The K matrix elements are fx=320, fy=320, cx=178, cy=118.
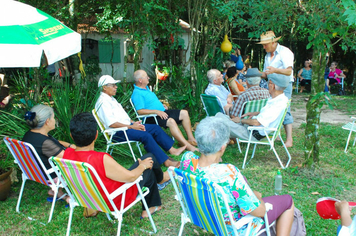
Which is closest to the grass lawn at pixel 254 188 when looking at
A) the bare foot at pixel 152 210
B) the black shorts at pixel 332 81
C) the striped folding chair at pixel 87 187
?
the bare foot at pixel 152 210

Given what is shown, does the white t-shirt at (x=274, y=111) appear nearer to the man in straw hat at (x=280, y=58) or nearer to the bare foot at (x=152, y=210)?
the man in straw hat at (x=280, y=58)

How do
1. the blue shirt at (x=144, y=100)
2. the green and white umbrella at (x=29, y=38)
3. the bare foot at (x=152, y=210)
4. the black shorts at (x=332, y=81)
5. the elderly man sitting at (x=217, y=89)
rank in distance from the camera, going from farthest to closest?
the black shorts at (x=332, y=81) → the elderly man sitting at (x=217, y=89) → the blue shirt at (x=144, y=100) → the bare foot at (x=152, y=210) → the green and white umbrella at (x=29, y=38)

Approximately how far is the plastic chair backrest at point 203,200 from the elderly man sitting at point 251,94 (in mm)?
2886

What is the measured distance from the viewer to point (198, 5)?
7312 millimetres

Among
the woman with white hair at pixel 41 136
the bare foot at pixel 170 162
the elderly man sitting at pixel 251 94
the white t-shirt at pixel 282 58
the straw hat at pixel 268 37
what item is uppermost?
the straw hat at pixel 268 37

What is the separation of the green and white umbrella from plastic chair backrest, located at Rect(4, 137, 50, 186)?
751 millimetres

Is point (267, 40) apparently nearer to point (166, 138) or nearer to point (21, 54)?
point (166, 138)

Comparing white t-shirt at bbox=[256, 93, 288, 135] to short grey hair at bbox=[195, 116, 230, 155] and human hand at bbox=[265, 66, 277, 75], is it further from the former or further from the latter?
short grey hair at bbox=[195, 116, 230, 155]

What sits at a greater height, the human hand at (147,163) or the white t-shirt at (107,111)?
the white t-shirt at (107,111)

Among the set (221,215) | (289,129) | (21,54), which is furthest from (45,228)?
(289,129)

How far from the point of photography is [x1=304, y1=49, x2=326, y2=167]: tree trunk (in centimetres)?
372

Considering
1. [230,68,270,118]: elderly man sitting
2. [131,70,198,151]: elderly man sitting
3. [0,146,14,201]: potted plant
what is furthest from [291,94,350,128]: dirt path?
[0,146,14,201]: potted plant

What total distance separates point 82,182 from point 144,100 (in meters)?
2.97

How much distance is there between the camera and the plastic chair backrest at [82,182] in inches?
90.0
